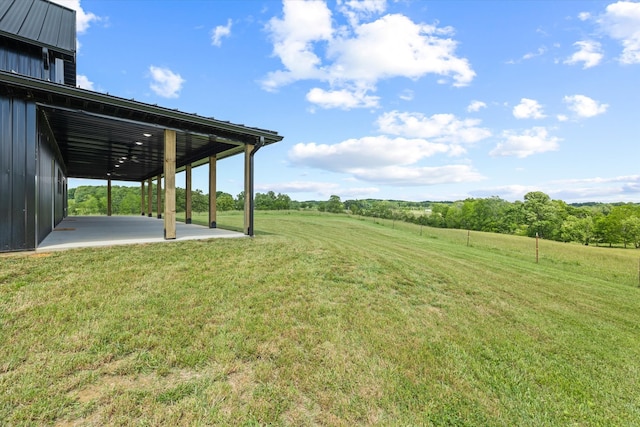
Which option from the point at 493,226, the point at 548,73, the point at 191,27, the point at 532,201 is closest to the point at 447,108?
the point at 548,73

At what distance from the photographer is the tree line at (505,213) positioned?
110 feet

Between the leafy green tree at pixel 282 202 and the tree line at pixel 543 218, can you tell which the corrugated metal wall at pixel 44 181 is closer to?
the tree line at pixel 543 218

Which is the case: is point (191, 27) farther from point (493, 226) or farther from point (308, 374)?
→ point (493, 226)

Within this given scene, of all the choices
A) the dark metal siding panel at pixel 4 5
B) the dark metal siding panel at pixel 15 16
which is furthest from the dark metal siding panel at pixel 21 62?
the dark metal siding panel at pixel 4 5

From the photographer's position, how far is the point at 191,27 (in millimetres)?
10547

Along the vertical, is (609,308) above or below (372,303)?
below

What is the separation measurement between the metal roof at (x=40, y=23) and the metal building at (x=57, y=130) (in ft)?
0.10

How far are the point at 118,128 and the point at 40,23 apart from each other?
16.2 ft

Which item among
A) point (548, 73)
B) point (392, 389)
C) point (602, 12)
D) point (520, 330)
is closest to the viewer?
point (392, 389)

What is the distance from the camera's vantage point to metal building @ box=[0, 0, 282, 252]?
16.8ft

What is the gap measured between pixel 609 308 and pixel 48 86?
36.9 feet

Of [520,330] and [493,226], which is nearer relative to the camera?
[520,330]

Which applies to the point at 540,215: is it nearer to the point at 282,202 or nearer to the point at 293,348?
the point at 282,202

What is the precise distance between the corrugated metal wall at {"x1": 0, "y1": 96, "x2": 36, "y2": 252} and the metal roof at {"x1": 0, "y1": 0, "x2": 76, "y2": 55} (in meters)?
4.61
